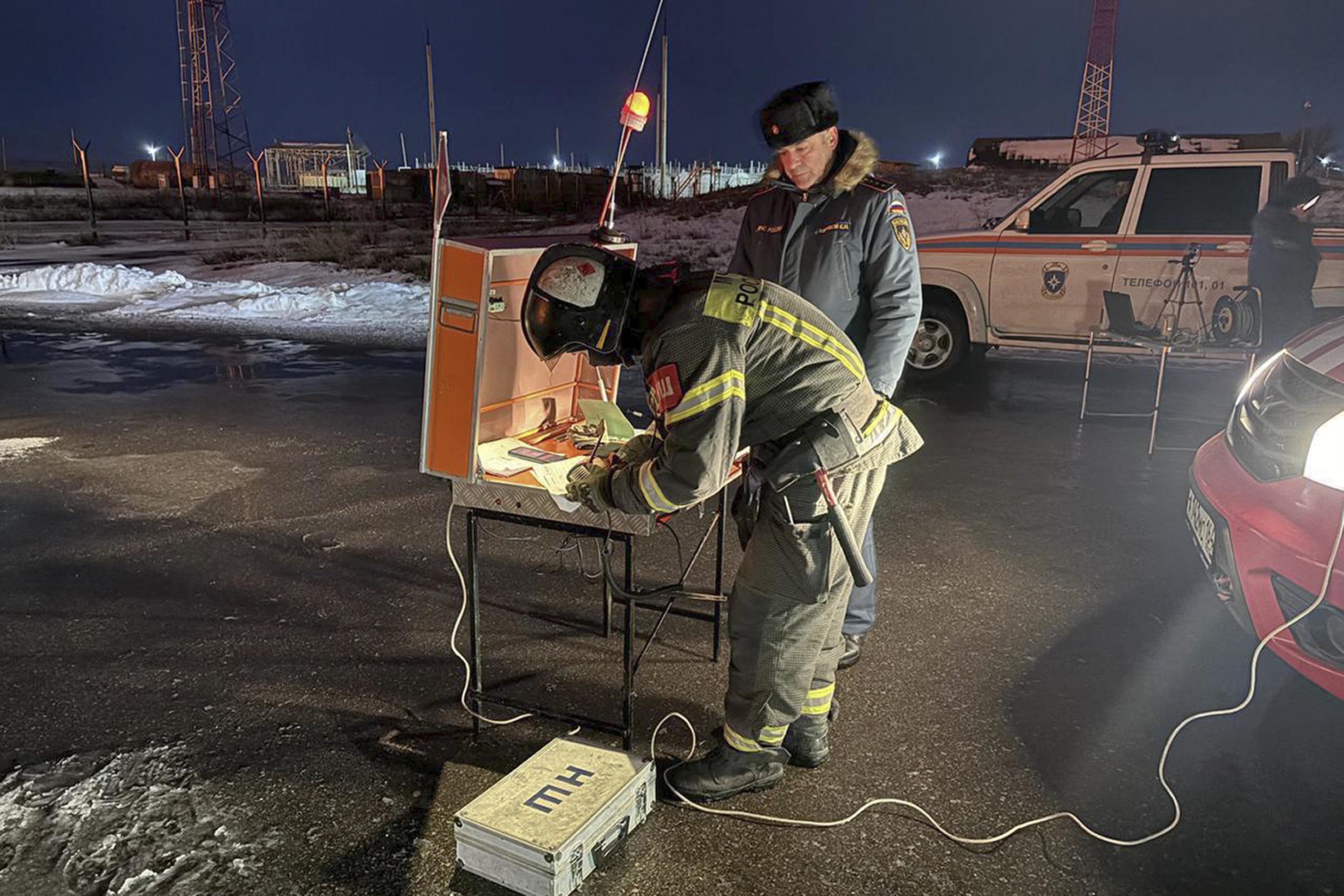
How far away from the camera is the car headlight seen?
9.07 feet

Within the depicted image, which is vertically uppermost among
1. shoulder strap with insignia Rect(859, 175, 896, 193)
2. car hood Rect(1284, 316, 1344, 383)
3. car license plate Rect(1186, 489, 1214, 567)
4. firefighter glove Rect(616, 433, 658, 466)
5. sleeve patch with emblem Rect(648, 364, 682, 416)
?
shoulder strap with insignia Rect(859, 175, 896, 193)

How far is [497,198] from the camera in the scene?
41.8 metres

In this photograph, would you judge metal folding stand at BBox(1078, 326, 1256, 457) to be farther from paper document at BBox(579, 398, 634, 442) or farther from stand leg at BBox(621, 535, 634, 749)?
stand leg at BBox(621, 535, 634, 749)

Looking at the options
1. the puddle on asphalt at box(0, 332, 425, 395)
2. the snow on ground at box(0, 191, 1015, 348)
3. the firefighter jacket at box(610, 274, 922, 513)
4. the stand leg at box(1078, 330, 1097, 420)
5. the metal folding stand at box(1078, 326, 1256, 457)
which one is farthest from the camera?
the snow on ground at box(0, 191, 1015, 348)

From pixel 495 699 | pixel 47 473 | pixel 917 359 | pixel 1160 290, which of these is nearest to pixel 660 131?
pixel 917 359

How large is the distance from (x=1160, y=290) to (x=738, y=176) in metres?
48.6

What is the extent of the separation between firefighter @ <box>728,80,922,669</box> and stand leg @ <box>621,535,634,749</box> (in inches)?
34.0

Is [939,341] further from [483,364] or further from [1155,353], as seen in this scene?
[483,364]

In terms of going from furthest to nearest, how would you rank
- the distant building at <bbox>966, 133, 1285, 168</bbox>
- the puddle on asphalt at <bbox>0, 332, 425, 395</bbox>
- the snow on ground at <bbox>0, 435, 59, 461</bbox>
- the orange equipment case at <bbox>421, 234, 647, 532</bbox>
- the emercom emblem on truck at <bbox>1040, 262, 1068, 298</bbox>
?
the distant building at <bbox>966, 133, 1285, 168</bbox>
the puddle on asphalt at <bbox>0, 332, 425, 395</bbox>
the emercom emblem on truck at <bbox>1040, 262, 1068, 298</bbox>
the snow on ground at <bbox>0, 435, 59, 461</bbox>
the orange equipment case at <bbox>421, 234, 647, 532</bbox>

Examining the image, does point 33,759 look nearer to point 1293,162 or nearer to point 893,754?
point 893,754

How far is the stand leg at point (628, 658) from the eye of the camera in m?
3.04

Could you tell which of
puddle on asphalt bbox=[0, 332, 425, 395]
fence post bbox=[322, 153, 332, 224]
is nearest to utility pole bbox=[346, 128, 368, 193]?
fence post bbox=[322, 153, 332, 224]

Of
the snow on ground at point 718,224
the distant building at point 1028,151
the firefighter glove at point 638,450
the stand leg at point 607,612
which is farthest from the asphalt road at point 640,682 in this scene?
the distant building at point 1028,151

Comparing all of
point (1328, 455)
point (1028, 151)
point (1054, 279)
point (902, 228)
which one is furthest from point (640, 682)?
point (1028, 151)
